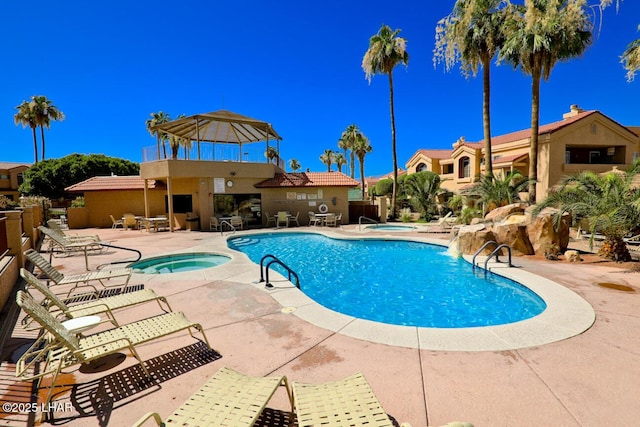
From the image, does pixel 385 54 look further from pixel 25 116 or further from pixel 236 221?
pixel 25 116

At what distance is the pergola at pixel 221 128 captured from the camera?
19031 millimetres

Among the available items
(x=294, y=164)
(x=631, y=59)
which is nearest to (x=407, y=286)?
(x=631, y=59)

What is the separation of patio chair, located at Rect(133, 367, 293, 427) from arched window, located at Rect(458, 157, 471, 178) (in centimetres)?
3566

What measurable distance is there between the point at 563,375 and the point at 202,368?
450cm

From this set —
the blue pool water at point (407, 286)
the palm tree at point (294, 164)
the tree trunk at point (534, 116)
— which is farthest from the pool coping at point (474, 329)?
the palm tree at point (294, 164)

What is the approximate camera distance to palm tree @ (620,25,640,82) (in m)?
11.5

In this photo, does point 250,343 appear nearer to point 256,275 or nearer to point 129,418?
point 129,418

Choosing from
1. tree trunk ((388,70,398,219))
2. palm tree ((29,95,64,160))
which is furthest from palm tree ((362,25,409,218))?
palm tree ((29,95,64,160))

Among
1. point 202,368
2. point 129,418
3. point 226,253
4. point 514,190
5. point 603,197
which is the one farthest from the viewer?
point 514,190

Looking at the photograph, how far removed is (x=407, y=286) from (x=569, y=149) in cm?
2853

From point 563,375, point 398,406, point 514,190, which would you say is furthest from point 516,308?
point 514,190

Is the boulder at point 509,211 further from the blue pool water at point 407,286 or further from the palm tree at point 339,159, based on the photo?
the palm tree at point 339,159

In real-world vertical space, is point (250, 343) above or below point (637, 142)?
below

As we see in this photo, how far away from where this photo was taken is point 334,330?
17.3ft
